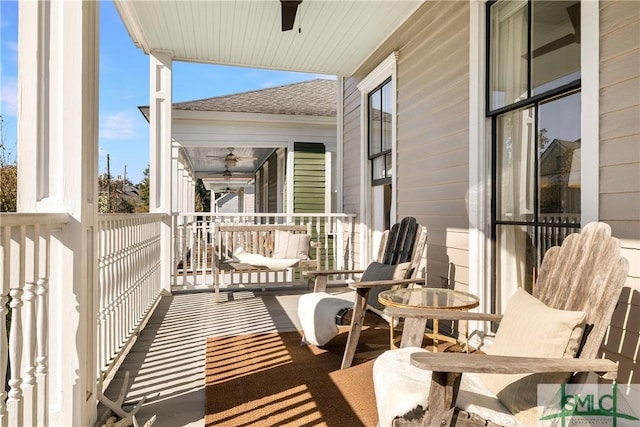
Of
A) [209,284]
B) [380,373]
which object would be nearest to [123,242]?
[380,373]

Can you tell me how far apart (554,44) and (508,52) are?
0.43 metres

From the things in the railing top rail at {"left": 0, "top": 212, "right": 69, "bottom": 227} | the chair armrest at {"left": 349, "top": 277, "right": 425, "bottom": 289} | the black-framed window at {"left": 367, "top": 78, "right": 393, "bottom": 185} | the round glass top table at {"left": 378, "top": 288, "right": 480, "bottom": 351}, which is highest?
the black-framed window at {"left": 367, "top": 78, "right": 393, "bottom": 185}

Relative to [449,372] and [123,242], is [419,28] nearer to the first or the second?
[123,242]

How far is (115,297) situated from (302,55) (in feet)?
12.0

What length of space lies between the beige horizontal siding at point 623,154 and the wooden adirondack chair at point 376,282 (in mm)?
1319

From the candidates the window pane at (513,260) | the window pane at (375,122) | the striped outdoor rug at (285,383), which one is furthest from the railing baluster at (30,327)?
the window pane at (375,122)

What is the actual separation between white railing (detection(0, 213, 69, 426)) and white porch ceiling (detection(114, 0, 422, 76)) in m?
2.94

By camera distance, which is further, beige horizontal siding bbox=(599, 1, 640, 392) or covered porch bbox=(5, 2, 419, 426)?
beige horizontal siding bbox=(599, 1, 640, 392)

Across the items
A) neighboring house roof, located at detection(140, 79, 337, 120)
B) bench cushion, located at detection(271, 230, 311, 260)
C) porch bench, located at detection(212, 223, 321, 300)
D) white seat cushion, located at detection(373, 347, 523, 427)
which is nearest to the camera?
white seat cushion, located at detection(373, 347, 523, 427)

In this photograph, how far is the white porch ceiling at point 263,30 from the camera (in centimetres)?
384

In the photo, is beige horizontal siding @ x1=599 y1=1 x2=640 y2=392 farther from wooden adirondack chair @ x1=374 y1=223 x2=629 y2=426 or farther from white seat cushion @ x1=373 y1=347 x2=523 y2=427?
white seat cushion @ x1=373 y1=347 x2=523 y2=427

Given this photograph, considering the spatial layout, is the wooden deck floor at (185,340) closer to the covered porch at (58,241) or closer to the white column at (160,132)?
the covered porch at (58,241)

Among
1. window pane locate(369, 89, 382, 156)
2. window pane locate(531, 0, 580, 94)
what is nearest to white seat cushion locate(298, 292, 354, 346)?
Answer: window pane locate(531, 0, 580, 94)

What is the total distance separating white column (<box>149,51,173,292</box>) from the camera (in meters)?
4.85
